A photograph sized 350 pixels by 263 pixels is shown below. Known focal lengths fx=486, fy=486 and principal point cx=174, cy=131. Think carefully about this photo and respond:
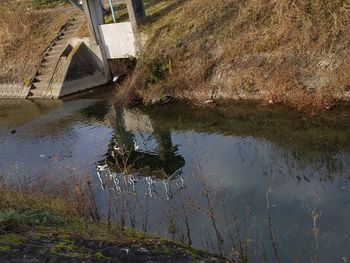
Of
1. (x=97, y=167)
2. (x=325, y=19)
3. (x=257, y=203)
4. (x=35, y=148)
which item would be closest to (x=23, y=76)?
(x=35, y=148)

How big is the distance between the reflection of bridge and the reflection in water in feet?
0.10

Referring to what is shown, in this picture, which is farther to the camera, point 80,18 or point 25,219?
point 80,18

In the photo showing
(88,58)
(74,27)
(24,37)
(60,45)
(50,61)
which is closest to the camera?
(88,58)

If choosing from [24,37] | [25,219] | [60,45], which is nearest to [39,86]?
[60,45]

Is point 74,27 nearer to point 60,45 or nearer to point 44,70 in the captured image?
point 60,45

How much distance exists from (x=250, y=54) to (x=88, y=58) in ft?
27.0

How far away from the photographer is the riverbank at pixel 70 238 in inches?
253

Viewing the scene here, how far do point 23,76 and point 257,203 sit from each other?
1652cm

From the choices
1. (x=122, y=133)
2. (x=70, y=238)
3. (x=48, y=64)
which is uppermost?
(x=70, y=238)

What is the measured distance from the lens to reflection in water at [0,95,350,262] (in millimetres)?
8359

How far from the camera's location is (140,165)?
41.5 ft

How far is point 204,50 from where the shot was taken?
57.2 feet

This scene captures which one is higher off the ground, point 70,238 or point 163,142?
point 70,238

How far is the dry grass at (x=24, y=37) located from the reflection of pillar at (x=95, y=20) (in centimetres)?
340
